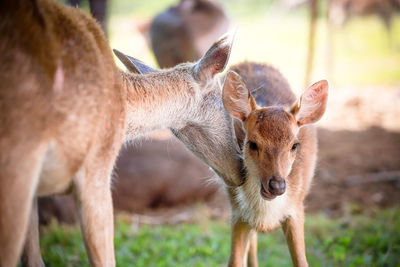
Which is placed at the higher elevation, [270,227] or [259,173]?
[259,173]

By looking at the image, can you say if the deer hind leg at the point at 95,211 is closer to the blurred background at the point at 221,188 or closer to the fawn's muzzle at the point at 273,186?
the blurred background at the point at 221,188

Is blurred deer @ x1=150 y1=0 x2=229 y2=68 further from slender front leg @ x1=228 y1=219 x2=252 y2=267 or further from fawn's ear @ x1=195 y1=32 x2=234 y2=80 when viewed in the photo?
slender front leg @ x1=228 y1=219 x2=252 y2=267

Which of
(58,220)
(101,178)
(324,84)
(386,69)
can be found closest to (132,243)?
(58,220)

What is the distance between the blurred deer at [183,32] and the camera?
9.05 meters

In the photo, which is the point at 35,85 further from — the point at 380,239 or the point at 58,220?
the point at 58,220

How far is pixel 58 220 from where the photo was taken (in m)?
6.70

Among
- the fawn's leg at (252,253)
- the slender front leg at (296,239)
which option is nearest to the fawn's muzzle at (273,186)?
the slender front leg at (296,239)

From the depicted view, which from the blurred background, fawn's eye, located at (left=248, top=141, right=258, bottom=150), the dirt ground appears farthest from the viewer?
the dirt ground

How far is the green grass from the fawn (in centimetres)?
173

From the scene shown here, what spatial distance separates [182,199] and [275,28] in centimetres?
1283

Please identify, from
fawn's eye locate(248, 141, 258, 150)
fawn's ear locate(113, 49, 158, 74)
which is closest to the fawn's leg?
fawn's eye locate(248, 141, 258, 150)

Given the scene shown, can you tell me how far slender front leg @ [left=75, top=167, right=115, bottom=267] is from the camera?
9.98 feet

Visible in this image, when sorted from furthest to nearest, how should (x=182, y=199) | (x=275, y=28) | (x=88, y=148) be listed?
(x=275, y=28) < (x=182, y=199) < (x=88, y=148)

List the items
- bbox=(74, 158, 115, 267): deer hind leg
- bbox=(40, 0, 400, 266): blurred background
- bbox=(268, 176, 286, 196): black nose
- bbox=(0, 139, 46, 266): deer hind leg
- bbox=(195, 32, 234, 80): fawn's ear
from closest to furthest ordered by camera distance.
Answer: bbox=(0, 139, 46, 266): deer hind leg < bbox=(74, 158, 115, 267): deer hind leg < bbox=(268, 176, 286, 196): black nose < bbox=(195, 32, 234, 80): fawn's ear < bbox=(40, 0, 400, 266): blurred background
